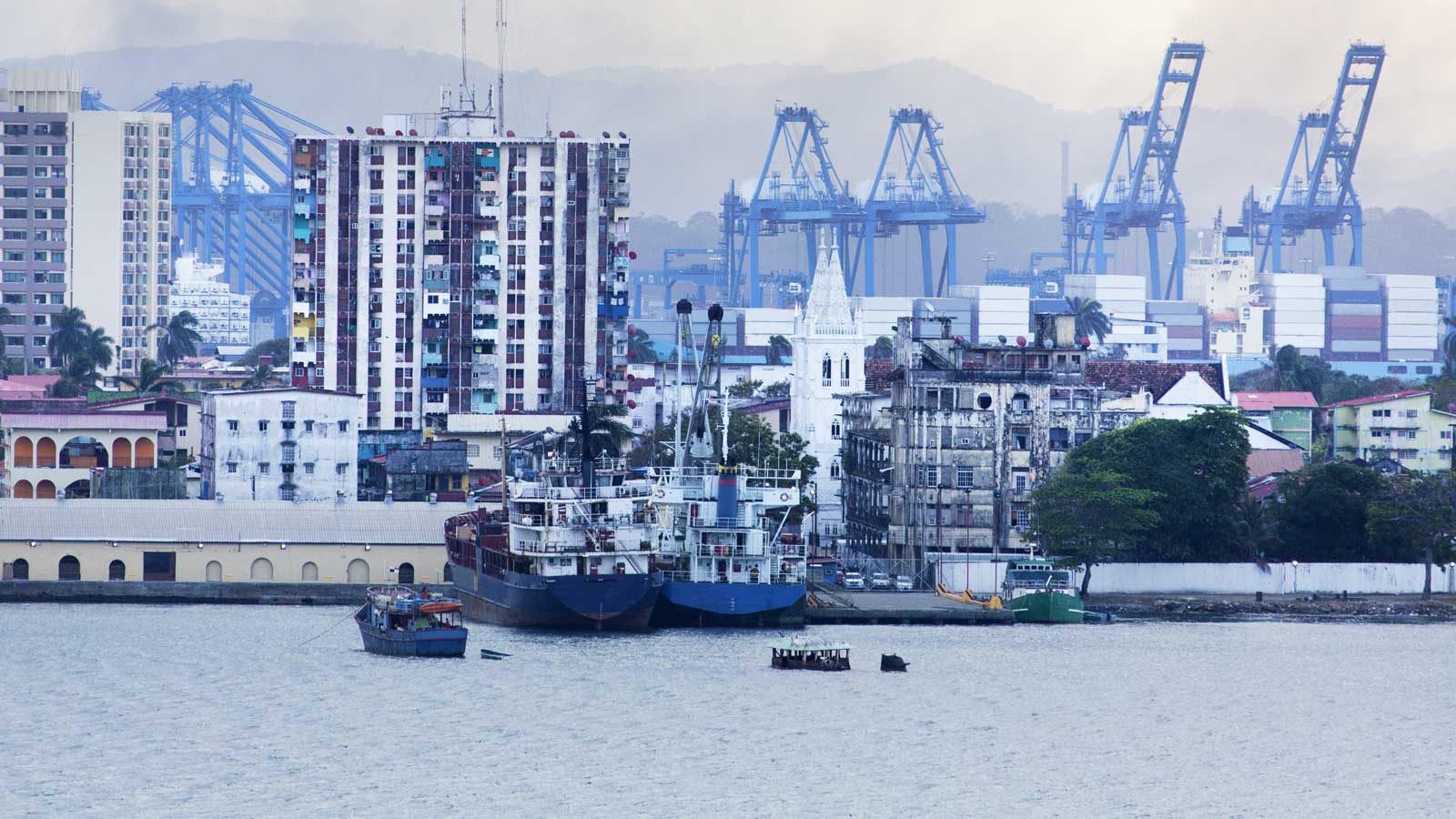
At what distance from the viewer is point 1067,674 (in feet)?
271

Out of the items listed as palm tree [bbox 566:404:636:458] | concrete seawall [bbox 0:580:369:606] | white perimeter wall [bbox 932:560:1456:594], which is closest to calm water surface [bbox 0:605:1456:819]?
concrete seawall [bbox 0:580:369:606]

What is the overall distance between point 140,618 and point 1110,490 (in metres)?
37.0

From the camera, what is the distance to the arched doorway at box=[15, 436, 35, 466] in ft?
388

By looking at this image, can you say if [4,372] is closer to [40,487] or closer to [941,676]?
[40,487]

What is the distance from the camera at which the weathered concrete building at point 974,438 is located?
110 meters

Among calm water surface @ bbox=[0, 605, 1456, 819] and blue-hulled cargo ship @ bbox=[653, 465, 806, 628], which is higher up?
blue-hulled cargo ship @ bbox=[653, 465, 806, 628]

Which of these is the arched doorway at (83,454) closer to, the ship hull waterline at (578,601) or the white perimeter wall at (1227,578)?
the ship hull waterline at (578,601)

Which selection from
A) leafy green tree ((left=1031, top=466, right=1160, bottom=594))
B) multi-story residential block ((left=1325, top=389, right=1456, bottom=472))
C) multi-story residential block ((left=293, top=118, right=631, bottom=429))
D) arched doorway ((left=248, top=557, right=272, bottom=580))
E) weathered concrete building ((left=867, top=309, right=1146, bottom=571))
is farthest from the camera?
multi-story residential block ((left=1325, top=389, right=1456, bottom=472))

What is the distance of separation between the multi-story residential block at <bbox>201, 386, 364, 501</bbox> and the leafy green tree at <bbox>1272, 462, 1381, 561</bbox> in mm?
39439

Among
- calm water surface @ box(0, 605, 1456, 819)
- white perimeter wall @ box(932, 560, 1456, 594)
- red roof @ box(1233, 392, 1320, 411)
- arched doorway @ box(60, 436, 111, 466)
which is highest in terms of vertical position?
red roof @ box(1233, 392, 1320, 411)

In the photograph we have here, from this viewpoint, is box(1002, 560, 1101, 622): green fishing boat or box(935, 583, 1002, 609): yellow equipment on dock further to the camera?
box(935, 583, 1002, 609): yellow equipment on dock

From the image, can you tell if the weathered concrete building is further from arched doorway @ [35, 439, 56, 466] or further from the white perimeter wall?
arched doorway @ [35, 439, 56, 466]

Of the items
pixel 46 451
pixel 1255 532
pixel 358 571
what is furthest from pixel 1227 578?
pixel 46 451

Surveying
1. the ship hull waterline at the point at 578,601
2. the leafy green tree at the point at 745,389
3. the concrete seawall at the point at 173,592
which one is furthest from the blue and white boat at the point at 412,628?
the leafy green tree at the point at 745,389
